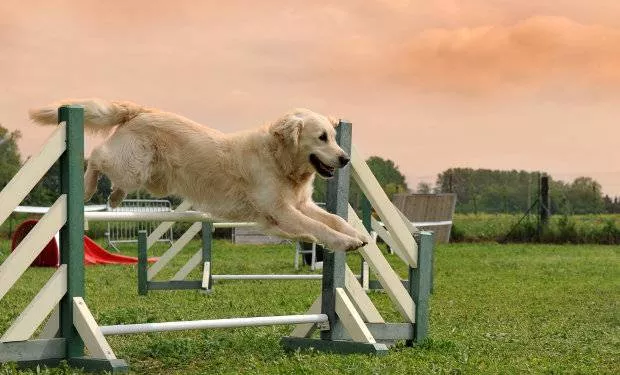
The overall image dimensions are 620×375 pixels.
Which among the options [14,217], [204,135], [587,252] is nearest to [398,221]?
[204,135]

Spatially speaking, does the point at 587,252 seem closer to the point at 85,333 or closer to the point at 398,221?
the point at 398,221

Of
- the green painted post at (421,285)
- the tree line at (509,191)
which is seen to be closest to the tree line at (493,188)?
the tree line at (509,191)

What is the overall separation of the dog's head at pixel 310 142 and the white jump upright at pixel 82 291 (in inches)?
17.2

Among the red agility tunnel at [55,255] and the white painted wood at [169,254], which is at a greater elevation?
the white painted wood at [169,254]

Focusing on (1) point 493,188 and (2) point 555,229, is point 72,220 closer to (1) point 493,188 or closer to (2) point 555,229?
(2) point 555,229

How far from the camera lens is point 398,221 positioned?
5.96 metres

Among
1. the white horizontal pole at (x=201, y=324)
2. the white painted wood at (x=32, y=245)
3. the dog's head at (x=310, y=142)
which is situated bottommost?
the white horizontal pole at (x=201, y=324)

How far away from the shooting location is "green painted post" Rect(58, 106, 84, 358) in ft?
16.2

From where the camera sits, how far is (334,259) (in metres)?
5.80

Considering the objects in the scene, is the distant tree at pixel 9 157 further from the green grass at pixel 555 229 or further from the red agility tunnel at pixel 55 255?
the green grass at pixel 555 229

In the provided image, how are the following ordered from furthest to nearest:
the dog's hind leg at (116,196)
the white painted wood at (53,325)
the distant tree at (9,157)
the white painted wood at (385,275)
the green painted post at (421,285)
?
the distant tree at (9,157), the green painted post at (421,285), the white painted wood at (385,275), the dog's hind leg at (116,196), the white painted wood at (53,325)

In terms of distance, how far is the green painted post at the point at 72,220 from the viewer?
4926 mm

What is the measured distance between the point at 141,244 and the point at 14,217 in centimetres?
1575

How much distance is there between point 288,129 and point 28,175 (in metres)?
1.48
